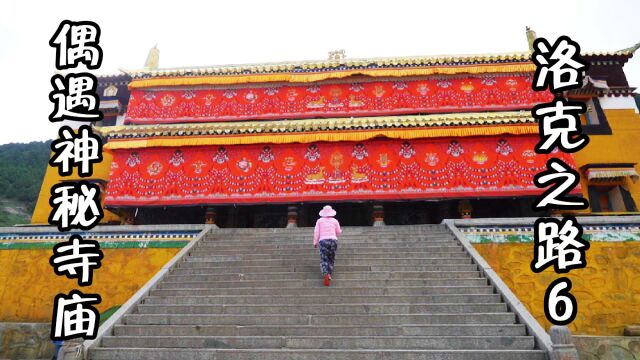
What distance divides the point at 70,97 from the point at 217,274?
199 inches

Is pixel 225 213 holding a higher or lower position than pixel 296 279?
higher

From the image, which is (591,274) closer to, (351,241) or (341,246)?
(351,241)

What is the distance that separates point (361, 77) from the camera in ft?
47.2

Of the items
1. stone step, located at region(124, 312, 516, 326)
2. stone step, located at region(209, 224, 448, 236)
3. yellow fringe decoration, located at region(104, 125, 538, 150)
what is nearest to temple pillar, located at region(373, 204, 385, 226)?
stone step, located at region(209, 224, 448, 236)

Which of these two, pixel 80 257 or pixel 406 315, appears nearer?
pixel 406 315

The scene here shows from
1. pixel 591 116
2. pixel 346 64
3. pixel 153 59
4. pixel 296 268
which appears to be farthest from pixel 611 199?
pixel 153 59

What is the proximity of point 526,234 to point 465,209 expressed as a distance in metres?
2.80

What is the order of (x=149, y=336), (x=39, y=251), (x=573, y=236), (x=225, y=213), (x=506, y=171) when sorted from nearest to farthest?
1. (x=149, y=336)
2. (x=573, y=236)
3. (x=39, y=251)
4. (x=506, y=171)
5. (x=225, y=213)

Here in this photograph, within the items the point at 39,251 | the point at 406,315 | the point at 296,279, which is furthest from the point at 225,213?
the point at 406,315

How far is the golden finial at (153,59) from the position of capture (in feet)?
51.3

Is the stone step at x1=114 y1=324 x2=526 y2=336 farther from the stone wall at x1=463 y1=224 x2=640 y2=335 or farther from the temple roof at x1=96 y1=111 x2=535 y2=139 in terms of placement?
the temple roof at x1=96 y1=111 x2=535 y2=139

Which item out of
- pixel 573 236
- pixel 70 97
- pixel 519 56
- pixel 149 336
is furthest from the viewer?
pixel 519 56

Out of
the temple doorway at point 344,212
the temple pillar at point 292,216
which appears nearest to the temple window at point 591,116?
the temple doorway at point 344,212

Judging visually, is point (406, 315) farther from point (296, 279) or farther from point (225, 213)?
point (225, 213)
